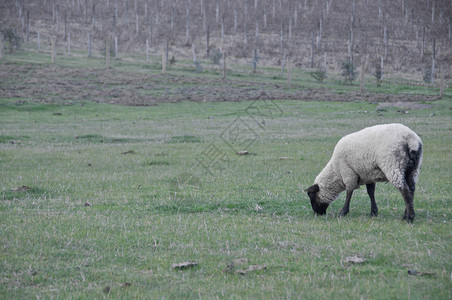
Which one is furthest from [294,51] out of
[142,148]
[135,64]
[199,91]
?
[142,148]

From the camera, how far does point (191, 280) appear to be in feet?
18.3

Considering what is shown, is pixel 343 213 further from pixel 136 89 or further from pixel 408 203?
pixel 136 89

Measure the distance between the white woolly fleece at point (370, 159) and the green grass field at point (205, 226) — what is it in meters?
0.59

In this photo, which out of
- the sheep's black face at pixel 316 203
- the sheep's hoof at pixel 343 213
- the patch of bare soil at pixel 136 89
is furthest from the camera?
the patch of bare soil at pixel 136 89

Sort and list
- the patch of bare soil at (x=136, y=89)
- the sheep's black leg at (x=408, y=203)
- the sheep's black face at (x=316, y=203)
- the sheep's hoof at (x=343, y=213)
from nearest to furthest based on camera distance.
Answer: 1. the sheep's black leg at (x=408, y=203)
2. the sheep's hoof at (x=343, y=213)
3. the sheep's black face at (x=316, y=203)
4. the patch of bare soil at (x=136, y=89)

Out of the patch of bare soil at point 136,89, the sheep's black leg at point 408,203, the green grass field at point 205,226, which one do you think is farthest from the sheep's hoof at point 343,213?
the patch of bare soil at point 136,89

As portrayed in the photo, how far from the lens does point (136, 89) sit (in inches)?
1678

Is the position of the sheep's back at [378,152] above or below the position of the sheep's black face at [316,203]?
above

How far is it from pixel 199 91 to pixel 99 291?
37056 mm

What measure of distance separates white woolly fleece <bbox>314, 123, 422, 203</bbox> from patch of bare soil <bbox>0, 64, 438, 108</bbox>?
81.7ft

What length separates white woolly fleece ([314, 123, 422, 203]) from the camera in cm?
852

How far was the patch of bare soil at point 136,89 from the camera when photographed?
37938 millimetres

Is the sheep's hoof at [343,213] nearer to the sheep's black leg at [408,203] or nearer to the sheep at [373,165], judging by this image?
the sheep at [373,165]

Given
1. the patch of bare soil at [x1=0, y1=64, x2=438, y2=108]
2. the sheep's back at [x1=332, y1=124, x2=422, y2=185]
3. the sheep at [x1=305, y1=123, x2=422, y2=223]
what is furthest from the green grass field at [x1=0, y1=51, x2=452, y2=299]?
the patch of bare soil at [x1=0, y1=64, x2=438, y2=108]
